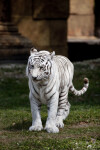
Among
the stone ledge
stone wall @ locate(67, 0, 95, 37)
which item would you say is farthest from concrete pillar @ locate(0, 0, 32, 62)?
stone wall @ locate(67, 0, 95, 37)

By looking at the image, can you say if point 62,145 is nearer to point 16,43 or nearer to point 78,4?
point 16,43

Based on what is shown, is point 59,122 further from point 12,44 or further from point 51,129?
point 12,44

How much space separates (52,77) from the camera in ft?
27.6

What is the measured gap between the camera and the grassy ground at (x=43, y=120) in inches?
300

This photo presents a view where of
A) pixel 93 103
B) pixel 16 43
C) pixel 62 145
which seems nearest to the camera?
pixel 62 145

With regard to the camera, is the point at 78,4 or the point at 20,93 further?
the point at 78,4

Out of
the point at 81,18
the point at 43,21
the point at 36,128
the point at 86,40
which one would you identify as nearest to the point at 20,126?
the point at 36,128

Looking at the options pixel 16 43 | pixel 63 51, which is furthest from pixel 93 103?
pixel 63 51

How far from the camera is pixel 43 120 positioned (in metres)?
9.43

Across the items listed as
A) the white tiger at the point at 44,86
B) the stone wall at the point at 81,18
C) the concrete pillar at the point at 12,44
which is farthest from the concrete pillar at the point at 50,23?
the white tiger at the point at 44,86

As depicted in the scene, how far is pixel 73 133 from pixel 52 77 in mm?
878

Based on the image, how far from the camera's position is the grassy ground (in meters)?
7.62

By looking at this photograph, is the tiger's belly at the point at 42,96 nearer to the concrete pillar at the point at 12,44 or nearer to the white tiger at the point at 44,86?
the white tiger at the point at 44,86

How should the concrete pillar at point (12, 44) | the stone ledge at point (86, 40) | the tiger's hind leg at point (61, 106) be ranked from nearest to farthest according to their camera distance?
1. the tiger's hind leg at point (61, 106)
2. the concrete pillar at point (12, 44)
3. the stone ledge at point (86, 40)
